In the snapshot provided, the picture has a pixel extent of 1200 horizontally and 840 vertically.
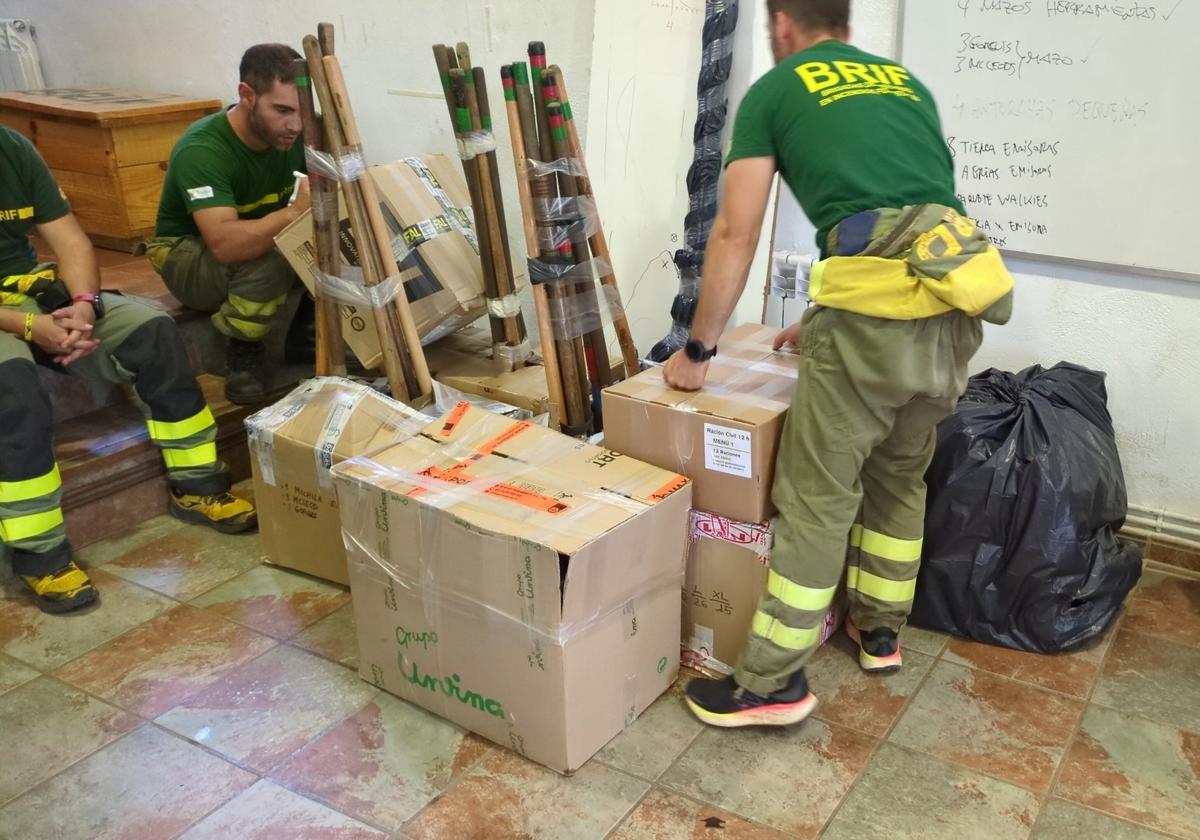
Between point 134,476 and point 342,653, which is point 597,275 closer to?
point 342,653

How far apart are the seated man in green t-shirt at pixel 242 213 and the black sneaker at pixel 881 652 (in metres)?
1.93

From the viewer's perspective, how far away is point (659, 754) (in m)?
2.08

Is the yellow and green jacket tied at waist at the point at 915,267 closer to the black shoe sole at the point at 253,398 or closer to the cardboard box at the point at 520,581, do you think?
the cardboard box at the point at 520,581

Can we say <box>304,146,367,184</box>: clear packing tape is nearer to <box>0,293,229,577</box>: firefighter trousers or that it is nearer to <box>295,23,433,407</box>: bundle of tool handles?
<box>295,23,433,407</box>: bundle of tool handles

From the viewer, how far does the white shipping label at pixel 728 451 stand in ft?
6.85

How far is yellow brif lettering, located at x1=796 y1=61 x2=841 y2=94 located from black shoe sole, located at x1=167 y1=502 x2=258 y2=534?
1956 millimetres

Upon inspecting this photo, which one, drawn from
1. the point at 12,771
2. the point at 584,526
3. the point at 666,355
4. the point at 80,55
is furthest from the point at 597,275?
the point at 80,55

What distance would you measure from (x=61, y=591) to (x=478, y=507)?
130cm

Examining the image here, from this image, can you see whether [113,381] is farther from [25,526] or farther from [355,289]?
[355,289]

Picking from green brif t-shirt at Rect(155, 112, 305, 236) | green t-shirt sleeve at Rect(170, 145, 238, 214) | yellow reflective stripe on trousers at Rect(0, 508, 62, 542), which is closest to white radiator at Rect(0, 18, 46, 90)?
green brif t-shirt at Rect(155, 112, 305, 236)

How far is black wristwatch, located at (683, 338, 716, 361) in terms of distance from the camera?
2.15 m

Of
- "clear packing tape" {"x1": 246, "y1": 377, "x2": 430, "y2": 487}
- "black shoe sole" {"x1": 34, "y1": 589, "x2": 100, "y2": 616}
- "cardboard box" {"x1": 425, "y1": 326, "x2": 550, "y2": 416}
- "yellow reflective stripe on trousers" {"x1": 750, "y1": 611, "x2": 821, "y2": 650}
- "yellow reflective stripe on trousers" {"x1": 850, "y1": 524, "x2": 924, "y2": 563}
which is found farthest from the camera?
"cardboard box" {"x1": 425, "y1": 326, "x2": 550, "y2": 416}

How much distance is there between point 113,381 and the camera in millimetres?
2938

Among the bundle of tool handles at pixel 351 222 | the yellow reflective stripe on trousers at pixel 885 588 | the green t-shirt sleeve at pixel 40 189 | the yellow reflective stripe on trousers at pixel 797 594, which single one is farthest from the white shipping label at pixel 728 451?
the green t-shirt sleeve at pixel 40 189
